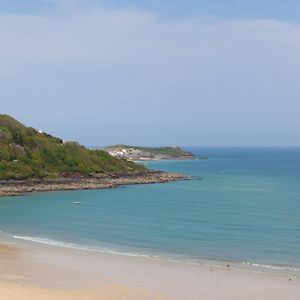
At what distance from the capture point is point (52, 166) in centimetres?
7662

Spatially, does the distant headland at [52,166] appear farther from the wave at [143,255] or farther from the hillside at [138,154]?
the hillside at [138,154]

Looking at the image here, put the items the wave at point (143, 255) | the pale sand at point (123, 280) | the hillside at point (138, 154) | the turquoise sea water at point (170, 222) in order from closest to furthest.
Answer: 1. the pale sand at point (123, 280)
2. the wave at point (143, 255)
3. the turquoise sea water at point (170, 222)
4. the hillside at point (138, 154)

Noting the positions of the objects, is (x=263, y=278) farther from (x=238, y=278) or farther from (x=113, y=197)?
(x=113, y=197)

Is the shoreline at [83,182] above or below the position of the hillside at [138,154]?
below

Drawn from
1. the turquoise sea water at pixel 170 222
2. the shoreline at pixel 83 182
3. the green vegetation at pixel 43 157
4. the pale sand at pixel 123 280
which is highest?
the green vegetation at pixel 43 157

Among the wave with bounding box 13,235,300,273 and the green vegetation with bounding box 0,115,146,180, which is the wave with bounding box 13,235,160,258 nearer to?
the wave with bounding box 13,235,300,273

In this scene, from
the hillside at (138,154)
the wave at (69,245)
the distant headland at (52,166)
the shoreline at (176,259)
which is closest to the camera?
the shoreline at (176,259)

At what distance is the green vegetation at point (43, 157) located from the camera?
2842 inches

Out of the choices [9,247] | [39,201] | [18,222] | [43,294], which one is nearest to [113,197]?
[39,201]

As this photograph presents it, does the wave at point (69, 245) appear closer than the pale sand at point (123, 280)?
No

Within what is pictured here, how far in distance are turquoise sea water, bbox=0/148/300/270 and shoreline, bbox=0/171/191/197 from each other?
144 inches

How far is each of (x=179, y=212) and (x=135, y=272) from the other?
2381 centimetres

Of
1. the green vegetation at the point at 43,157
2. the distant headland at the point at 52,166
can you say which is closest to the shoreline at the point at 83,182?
the distant headland at the point at 52,166

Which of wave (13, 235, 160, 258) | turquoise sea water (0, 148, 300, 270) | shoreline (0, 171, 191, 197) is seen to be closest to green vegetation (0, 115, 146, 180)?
shoreline (0, 171, 191, 197)
